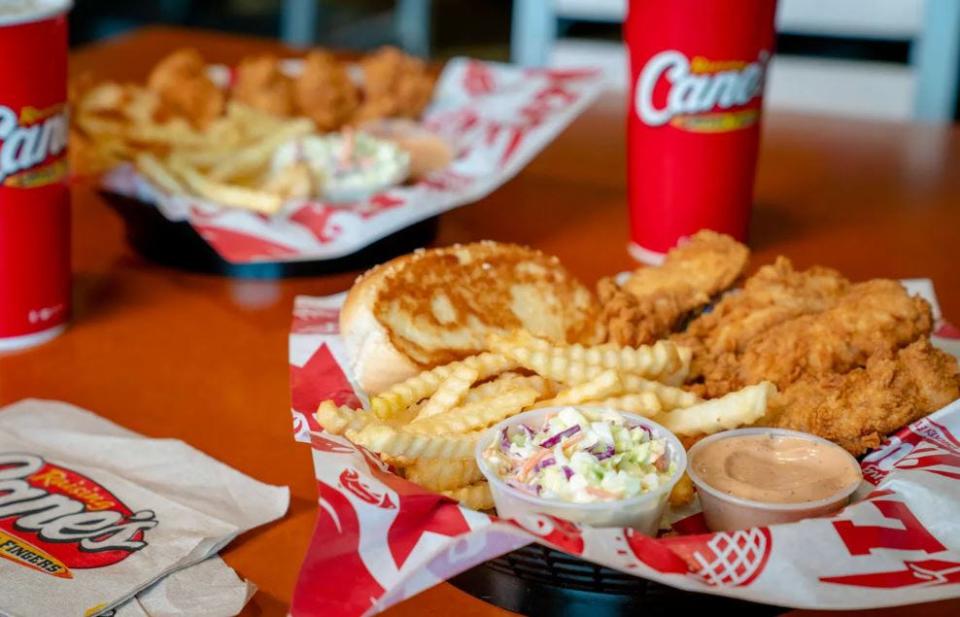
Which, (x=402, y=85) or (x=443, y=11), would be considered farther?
(x=443, y=11)

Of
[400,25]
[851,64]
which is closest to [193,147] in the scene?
[851,64]

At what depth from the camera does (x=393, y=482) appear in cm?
122

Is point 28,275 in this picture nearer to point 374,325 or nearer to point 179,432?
point 179,432

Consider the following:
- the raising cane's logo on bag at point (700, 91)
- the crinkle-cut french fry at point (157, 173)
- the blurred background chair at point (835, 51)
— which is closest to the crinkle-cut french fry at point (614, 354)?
the raising cane's logo on bag at point (700, 91)

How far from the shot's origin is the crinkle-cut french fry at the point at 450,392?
1.35 metres

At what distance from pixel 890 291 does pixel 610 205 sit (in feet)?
2.97

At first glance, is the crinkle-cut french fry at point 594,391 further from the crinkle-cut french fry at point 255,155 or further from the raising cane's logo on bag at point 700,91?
the crinkle-cut french fry at point 255,155

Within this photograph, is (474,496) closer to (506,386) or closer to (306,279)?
(506,386)

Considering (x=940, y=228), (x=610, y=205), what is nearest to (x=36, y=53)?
(x=610, y=205)

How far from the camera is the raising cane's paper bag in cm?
118

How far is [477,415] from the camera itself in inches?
51.9

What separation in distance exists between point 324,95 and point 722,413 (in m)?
1.37

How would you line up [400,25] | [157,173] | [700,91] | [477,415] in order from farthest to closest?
1. [400,25]
2. [157,173]
3. [700,91]
4. [477,415]

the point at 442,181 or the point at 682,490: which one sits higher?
the point at 442,181
